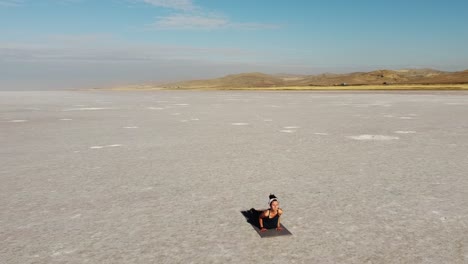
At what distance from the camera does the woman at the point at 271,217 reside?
3.85 m

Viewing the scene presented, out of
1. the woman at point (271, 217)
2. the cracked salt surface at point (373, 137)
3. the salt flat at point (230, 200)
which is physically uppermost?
the woman at point (271, 217)

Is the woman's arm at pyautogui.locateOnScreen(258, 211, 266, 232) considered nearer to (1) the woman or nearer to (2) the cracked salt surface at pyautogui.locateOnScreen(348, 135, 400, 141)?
(1) the woman

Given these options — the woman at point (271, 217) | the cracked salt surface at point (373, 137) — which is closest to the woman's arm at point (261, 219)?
the woman at point (271, 217)

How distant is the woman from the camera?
3.85 meters

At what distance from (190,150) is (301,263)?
5.78 meters

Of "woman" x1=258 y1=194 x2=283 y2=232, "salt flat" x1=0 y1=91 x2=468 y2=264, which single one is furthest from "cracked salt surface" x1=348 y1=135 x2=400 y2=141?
"woman" x1=258 y1=194 x2=283 y2=232

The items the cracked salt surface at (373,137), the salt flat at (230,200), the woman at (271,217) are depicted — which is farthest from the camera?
the cracked salt surface at (373,137)

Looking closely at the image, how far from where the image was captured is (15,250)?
352 cm

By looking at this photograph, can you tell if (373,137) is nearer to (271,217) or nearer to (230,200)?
(230,200)

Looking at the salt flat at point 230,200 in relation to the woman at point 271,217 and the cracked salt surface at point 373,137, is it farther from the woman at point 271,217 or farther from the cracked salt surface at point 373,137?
the cracked salt surface at point 373,137

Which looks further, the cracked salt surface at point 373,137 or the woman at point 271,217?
the cracked salt surface at point 373,137

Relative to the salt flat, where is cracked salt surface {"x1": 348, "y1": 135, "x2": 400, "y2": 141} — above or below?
above

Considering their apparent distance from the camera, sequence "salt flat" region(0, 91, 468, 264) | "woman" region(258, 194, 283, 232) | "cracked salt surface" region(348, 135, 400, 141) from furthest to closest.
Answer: "cracked salt surface" region(348, 135, 400, 141) → "woman" region(258, 194, 283, 232) → "salt flat" region(0, 91, 468, 264)

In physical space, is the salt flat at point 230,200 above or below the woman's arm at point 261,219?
below
